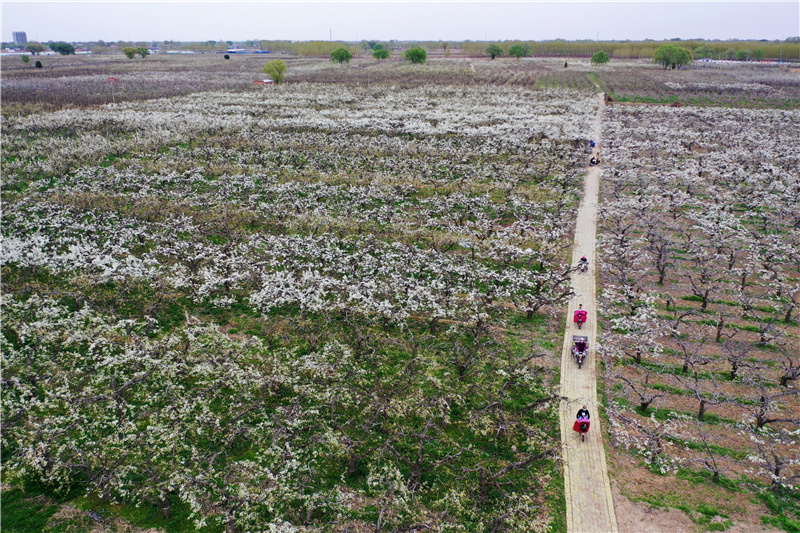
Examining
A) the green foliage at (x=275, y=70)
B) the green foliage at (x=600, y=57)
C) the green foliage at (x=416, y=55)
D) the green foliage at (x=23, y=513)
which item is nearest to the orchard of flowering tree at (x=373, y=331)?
the green foliage at (x=23, y=513)

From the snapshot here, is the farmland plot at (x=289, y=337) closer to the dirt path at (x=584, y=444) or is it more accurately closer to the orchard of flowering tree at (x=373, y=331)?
the orchard of flowering tree at (x=373, y=331)

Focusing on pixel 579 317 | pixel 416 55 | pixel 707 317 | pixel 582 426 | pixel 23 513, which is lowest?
pixel 23 513

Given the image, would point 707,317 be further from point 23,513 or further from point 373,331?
point 23,513

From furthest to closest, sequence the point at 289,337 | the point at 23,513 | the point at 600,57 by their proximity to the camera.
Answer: the point at 600,57 < the point at 289,337 < the point at 23,513

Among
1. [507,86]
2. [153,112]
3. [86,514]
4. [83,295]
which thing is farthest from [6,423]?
[507,86]

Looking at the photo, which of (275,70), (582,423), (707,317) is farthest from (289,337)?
(275,70)

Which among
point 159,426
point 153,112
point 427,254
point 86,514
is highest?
point 153,112

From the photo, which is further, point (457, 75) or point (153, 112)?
point (457, 75)

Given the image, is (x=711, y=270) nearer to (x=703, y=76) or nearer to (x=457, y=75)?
(x=457, y=75)

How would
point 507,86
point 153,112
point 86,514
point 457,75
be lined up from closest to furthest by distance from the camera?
point 86,514, point 153,112, point 507,86, point 457,75
